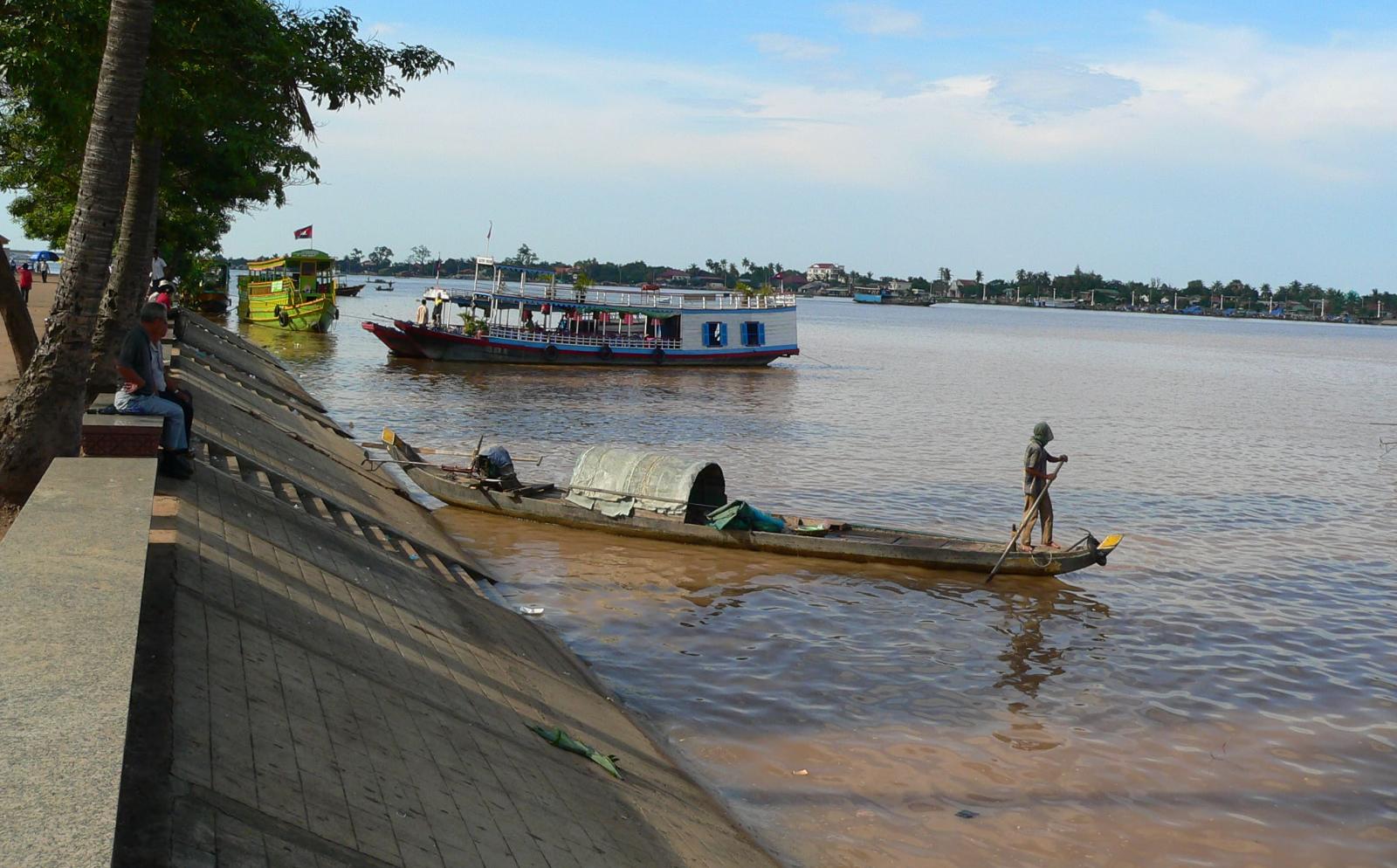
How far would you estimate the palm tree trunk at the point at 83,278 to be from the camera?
1021 cm

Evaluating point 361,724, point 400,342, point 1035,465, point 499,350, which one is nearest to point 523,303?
point 499,350

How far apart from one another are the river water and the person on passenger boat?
0.73 meters

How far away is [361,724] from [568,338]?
48.1m

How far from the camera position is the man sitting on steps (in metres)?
9.64

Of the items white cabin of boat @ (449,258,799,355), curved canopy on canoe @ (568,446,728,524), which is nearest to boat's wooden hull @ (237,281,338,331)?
white cabin of boat @ (449,258,799,355)

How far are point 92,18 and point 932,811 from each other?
12204 mm

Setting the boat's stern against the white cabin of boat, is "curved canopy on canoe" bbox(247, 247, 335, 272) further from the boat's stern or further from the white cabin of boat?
the boat's stern

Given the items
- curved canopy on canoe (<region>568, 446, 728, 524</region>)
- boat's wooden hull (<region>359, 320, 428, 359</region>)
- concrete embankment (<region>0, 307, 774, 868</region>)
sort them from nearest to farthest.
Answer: concrete embankment (<region>0, 307, 774, 868</region>) → curved canopy on canoe (<region>568, 446, 728, 524</region>) → boat's wooden hull (<region>359, 320, 428, 359</region>)

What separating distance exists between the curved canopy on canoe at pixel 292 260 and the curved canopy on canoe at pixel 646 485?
170ft

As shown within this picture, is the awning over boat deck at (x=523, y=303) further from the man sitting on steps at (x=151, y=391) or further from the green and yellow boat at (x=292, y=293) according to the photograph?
the man sitting on steps at (x=151, y=391)

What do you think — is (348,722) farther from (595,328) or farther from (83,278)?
(595,328)

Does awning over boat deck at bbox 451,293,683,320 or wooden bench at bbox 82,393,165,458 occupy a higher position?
awning over boat deck at bbox 451,293,683,320

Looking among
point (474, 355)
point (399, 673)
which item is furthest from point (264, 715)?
point (474, 355)

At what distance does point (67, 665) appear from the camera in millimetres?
4379
